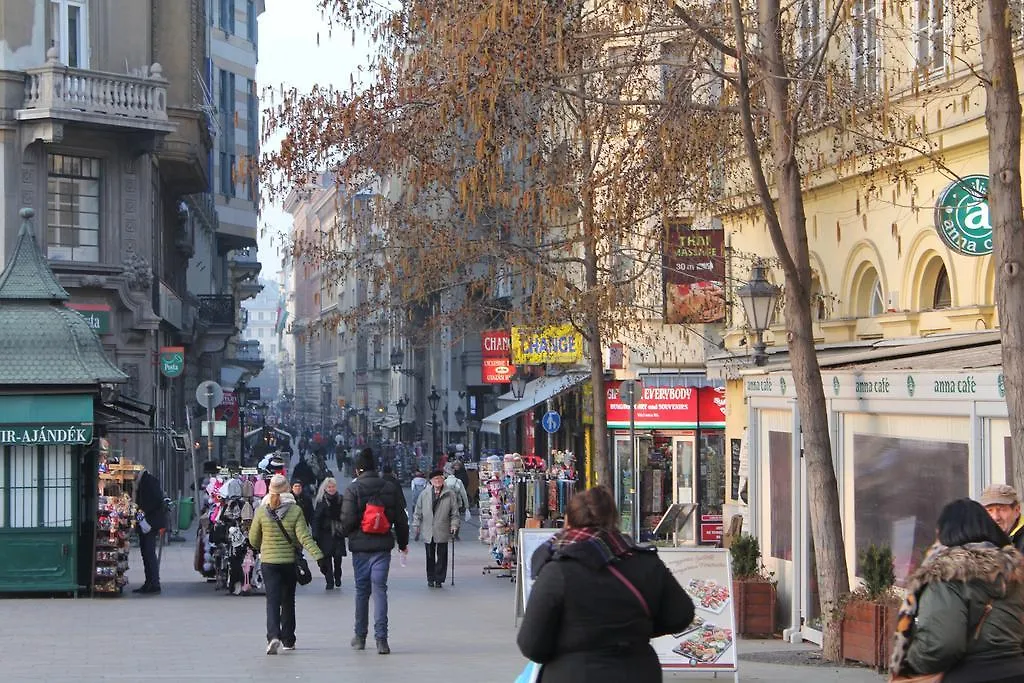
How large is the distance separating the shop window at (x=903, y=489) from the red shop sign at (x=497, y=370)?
28.7 m

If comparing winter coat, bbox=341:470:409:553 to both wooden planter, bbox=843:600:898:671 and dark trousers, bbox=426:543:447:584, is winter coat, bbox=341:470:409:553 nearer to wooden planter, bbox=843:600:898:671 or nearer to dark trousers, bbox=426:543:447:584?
wooden planter, bbox=843:600:898:671

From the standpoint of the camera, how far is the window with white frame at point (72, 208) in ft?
118

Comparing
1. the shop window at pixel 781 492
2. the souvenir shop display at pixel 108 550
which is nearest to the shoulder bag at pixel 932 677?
the shop window at pixel 781 492

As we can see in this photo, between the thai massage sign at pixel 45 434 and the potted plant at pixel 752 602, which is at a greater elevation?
the thai massage sign at pixel 45 434

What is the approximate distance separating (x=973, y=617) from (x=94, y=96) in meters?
31.5

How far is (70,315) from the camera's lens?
73.9 feet

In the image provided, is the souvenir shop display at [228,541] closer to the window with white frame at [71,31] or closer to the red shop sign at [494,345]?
the window with white frame at [71,31]

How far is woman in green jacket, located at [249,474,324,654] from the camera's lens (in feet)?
50.6

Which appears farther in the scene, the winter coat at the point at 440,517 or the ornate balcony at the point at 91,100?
the ornate balcony at the point at 91,100

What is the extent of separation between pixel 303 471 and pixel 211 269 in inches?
1391

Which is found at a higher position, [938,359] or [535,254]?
[535,254]

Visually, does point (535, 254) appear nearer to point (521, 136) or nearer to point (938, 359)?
point (521, 136)

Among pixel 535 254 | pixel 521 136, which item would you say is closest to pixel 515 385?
pixel 535 254

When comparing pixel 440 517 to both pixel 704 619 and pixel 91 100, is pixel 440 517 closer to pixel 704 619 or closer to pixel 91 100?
pixel 704 619
